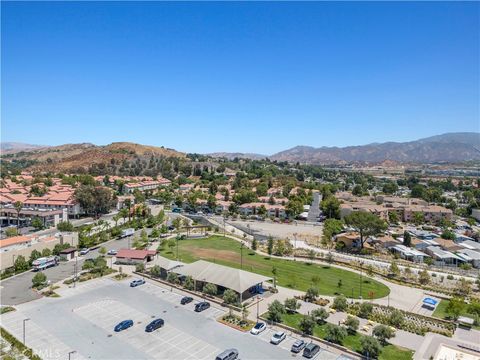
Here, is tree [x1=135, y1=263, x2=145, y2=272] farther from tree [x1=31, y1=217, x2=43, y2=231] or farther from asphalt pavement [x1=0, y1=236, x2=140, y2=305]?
tree [x1=31, y1=217, x2=43, y2=231]

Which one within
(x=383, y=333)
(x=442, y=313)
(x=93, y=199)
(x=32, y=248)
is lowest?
(x=442, y=313)

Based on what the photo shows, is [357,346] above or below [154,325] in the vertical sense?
below

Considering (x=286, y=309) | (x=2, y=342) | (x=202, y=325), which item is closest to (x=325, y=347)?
(x=286, y=309)

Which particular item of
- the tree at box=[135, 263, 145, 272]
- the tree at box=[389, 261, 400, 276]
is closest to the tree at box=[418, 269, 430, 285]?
the tree at box=[389, 261, 400, 276]

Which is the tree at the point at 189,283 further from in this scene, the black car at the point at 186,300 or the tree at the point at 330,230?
the tree at the point at 330,230

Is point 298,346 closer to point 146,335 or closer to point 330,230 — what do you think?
point 146,335

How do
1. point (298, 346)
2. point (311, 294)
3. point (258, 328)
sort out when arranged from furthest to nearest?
point (311, 294) → point (258, 328) → point (298, 346)

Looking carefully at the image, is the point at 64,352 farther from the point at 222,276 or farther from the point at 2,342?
the point at 222,276

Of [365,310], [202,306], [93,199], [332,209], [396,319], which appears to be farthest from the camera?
[332,209]

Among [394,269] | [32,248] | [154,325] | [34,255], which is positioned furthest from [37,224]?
[394,269]
